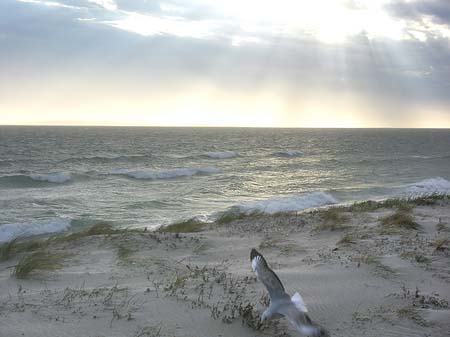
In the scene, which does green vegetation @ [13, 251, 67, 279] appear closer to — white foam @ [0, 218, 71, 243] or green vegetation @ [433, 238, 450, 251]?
white foam @ [0, 218, 71, 243]

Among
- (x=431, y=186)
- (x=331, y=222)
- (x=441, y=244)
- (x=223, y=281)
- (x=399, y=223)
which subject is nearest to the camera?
(x=223, y=281)

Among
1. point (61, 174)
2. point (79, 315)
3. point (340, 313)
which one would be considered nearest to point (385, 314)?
point (340, 313)

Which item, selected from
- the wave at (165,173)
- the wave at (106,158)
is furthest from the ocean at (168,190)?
the wave at (106,158)

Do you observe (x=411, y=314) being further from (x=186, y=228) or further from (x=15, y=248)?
(x=15, y=248)

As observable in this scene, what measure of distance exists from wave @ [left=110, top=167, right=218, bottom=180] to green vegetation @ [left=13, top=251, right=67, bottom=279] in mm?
23872

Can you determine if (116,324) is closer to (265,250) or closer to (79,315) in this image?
(79,315)

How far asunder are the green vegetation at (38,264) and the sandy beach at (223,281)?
2 centimetres

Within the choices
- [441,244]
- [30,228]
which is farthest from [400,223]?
[30,228]

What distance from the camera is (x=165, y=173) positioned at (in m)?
33.3

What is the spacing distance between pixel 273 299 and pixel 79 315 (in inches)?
91.7

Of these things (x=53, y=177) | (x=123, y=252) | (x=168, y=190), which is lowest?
(x=168, y=190)

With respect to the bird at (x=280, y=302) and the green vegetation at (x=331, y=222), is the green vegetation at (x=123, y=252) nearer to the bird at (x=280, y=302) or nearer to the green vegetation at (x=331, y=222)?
the bird at (x=280, y=302)

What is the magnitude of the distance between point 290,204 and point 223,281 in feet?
43.0

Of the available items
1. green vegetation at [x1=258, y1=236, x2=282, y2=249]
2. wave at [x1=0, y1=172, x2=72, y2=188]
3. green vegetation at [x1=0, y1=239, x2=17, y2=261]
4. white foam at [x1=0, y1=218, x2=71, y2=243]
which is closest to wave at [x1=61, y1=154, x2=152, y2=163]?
wave at [x1=0, y1=172, x2=72, y2=188]
